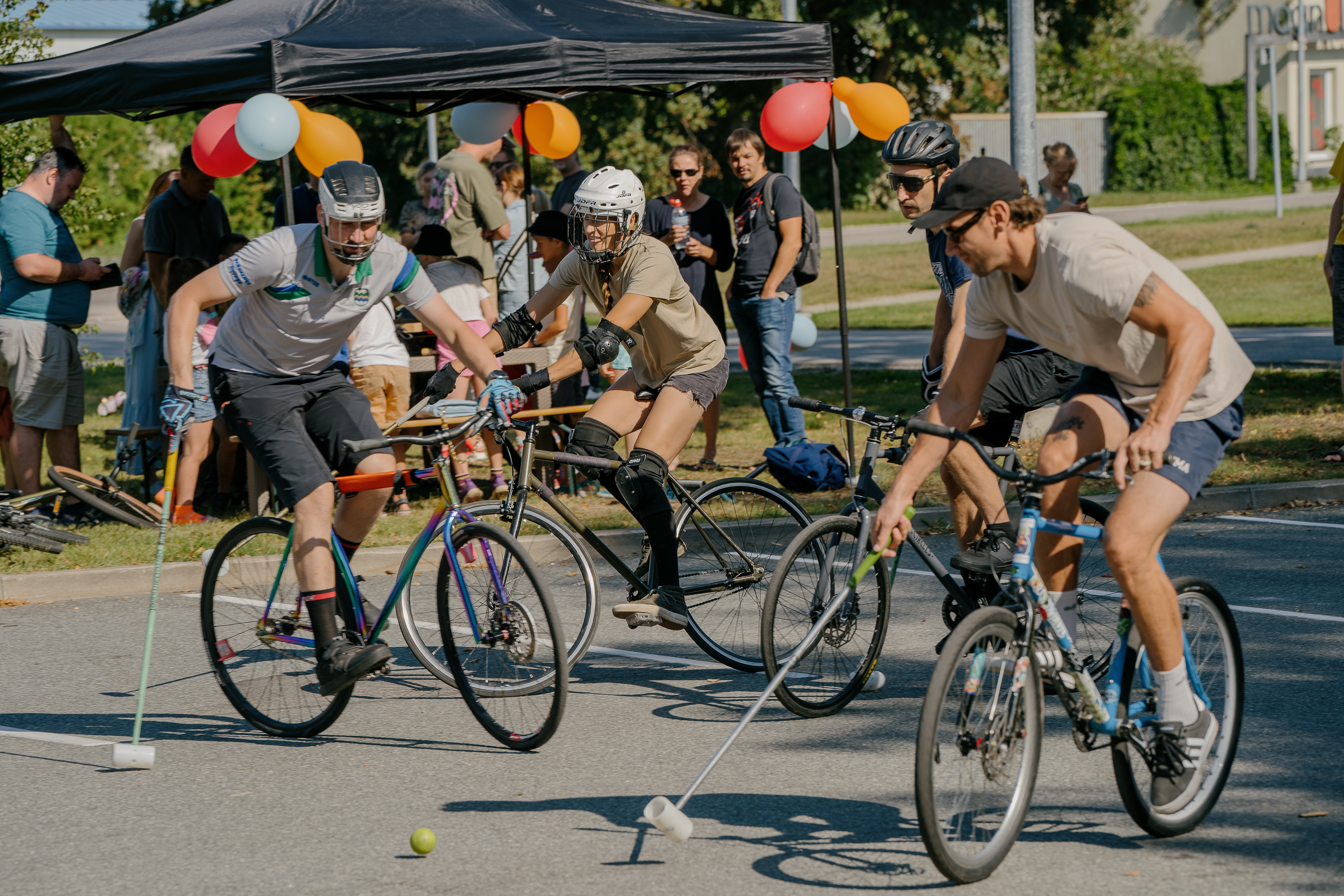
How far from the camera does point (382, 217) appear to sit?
533 centimetres

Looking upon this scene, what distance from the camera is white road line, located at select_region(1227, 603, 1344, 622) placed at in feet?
21.3

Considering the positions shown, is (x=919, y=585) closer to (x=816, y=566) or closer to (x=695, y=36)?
(x=816, y=566)

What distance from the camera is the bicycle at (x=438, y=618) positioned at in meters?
5.21

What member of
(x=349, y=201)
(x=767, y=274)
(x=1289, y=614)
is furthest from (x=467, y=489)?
(x=1289, y=614)

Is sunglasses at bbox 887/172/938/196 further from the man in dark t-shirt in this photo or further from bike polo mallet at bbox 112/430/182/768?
the man in dark t-shirt

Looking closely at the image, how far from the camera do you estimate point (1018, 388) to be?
5922 mm

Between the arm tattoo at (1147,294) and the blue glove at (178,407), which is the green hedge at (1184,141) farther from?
the arm tattoo at (1147,294)

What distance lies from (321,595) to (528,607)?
76 cm

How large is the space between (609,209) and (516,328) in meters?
0.65

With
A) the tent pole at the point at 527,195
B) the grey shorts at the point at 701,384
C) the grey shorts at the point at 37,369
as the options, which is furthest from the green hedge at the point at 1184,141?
the grey shorts at the point at 701,384

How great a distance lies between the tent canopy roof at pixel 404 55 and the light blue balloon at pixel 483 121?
103 cm

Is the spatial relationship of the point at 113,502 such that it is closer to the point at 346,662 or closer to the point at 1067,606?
the point at 346,662

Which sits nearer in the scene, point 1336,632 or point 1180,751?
point 1180,751

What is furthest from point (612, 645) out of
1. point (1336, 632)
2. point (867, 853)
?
point (1336, 632)
